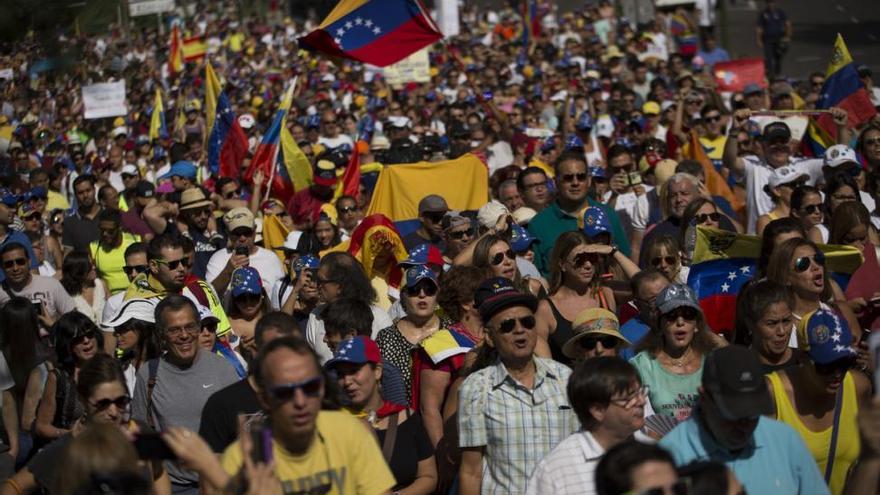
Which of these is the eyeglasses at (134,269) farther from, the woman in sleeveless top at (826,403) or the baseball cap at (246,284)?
the woman in sleeveless top at (826,403)

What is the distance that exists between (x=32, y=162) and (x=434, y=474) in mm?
13184

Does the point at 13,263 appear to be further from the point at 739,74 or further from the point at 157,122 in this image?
the point at 739,74

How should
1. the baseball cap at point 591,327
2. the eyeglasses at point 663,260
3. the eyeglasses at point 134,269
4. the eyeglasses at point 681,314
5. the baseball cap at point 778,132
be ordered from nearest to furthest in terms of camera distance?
the eyeglasses at point 681,314, the baseball cap at point 591,327, the eyeglasses at point 663,260, the eyeglasses at point 134,269, the baseball cap at point 778,132

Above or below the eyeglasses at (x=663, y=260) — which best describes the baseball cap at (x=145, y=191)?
above

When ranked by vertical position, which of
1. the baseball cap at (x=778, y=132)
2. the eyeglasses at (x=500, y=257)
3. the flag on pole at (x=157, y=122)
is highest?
the flag on pole at (x=157, y=122)

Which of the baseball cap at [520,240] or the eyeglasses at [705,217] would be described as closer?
the eyeglasses at [705,217]

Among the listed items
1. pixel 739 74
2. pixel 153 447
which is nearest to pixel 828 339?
pixel 153 447

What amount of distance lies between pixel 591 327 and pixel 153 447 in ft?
9.87

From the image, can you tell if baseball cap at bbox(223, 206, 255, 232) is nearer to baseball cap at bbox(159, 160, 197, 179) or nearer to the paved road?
baseball cap at bbox(159, 160, 197, 179)

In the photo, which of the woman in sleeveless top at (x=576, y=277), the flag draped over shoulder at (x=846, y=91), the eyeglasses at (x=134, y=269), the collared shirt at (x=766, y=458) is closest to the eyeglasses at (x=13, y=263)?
the eyeglasses at (x=134, y=269)

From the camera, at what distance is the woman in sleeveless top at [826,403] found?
5.83 meters

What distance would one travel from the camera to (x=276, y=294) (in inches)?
416

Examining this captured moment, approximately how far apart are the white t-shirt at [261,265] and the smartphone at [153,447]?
612cm

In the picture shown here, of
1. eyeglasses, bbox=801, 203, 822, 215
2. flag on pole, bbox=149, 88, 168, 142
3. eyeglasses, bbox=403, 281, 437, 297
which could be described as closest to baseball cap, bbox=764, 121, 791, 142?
eyeglasses, bbox=801, 203, 822, 215
